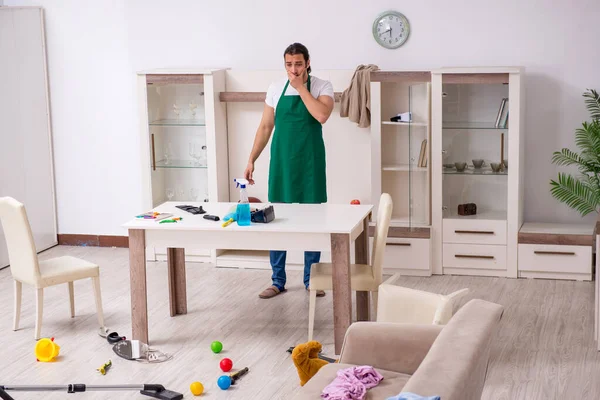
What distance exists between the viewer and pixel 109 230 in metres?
7.17

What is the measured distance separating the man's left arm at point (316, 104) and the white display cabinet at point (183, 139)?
131 centimetres

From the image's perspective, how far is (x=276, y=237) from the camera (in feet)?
14.3

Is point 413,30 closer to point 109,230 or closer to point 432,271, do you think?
point 432,271

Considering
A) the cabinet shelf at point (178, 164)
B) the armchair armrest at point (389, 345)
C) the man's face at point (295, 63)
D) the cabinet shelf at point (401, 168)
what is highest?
the man's face at point (295, 63)

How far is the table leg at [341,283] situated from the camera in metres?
4.29

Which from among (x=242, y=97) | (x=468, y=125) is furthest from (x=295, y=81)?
(x=468, y=125)

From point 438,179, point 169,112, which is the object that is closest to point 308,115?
point 438,179

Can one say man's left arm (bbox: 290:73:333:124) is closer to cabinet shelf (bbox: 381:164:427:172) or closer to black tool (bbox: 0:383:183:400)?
cabinet shelf (bbox: 381:164:427:172)

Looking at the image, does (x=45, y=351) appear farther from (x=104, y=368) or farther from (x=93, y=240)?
(x=93, y=240)

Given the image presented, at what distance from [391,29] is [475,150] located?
3.50ft

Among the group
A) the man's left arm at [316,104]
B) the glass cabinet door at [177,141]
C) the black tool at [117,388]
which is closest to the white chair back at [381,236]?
the man's left arm at [316,104]

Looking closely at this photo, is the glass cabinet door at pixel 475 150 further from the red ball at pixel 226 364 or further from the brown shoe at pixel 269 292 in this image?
the red ball at pixel 226 364

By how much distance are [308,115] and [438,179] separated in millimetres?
1204

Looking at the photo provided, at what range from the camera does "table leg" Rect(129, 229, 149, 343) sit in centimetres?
451
